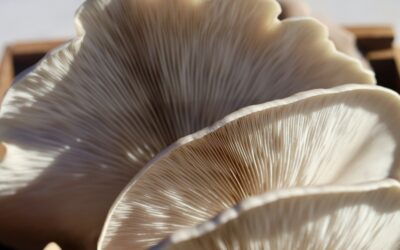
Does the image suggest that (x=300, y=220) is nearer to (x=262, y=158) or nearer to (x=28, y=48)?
(x=262, y=158)

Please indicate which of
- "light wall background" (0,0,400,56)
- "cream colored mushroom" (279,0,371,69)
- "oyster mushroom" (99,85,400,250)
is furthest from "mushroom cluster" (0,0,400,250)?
"light wall background" (0,0,400,56)

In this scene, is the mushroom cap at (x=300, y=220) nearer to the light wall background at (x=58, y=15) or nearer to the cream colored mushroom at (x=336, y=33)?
the cream colored mushroom at (x=336, y=33)

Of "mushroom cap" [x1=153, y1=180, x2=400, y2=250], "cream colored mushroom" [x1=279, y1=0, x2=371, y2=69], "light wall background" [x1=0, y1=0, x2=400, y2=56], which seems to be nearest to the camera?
"mushroom cap" [x1=153, y1=180, x2=400, y2=250]

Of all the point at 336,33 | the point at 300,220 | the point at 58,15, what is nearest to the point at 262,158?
the point at 300,220

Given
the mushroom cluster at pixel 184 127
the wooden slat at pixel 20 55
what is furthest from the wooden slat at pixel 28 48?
the mushroom cluster at pixel 184 127

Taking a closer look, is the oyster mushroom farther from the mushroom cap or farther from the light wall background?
the light wall background

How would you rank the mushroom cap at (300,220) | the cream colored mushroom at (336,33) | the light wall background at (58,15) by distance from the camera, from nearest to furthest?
the mushroom cap at (300,220) < the cream colored mushroom at (336,33) < the light wall background at (58,15)

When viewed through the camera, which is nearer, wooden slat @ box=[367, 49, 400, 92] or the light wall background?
wooden slat @ box=[367, 49, 400, 92]
